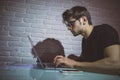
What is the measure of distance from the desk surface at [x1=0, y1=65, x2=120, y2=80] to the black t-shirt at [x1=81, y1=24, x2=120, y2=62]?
14 cm

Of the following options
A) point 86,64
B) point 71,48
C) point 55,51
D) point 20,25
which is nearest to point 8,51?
point 20,25

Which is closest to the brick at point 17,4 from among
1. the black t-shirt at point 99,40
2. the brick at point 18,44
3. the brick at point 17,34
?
the brick at point 17,34

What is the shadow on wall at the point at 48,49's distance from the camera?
2.45 metres

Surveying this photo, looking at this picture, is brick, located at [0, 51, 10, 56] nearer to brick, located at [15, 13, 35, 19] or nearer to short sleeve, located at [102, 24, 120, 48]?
brick, located at [15, 13, 35, 19]

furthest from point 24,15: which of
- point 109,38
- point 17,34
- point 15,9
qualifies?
point 109,38

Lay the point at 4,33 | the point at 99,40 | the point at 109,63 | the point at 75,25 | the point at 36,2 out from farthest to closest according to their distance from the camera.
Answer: the point at 36,2 → the point at 4,33 → the point at 75,25 → the point at 99,40 → the point at 109,63

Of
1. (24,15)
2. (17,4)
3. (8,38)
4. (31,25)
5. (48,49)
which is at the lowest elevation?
(48,49)

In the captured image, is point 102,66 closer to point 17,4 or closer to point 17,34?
point 17,34

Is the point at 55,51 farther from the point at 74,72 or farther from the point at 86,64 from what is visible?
the point at 86,64

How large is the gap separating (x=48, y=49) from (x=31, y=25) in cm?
33

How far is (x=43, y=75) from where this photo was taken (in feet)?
5.99

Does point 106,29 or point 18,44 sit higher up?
point 106,29

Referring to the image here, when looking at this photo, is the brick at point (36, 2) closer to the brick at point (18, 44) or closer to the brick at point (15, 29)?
the brick at point (15, 29)

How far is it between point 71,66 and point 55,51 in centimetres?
95
